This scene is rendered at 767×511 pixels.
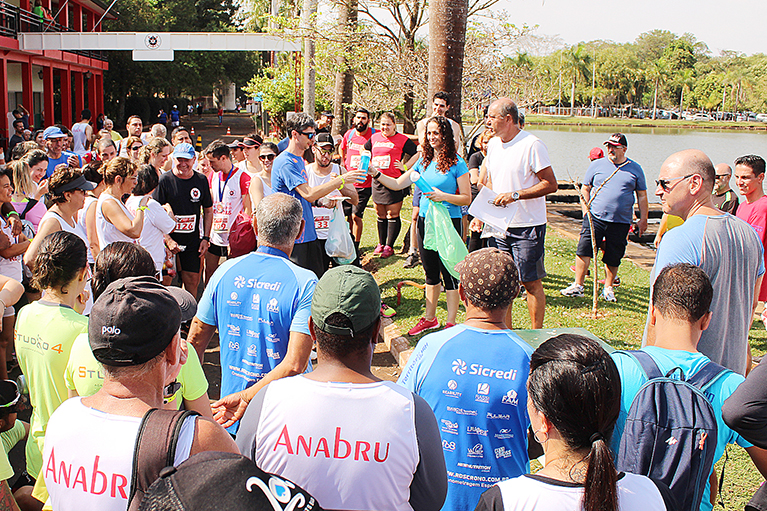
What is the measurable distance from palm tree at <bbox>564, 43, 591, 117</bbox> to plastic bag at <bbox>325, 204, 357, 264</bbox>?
108 m

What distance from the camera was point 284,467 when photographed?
2.11 meters

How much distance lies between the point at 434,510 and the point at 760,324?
21.1 feet

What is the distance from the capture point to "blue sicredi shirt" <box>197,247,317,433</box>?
11.2ft

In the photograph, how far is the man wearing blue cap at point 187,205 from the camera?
6836 millimetres

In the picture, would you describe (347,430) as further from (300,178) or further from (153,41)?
(153,41)

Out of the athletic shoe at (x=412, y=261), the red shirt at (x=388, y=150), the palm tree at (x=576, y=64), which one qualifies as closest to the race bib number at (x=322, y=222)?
the athletic shoe at (x=412, y=261)

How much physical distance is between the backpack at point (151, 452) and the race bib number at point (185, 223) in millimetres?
5366

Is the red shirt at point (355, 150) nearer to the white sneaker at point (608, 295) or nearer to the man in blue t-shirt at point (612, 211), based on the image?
the man in blue t-shirt at point (612, 211)

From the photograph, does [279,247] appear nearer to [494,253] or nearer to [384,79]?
[494,253]

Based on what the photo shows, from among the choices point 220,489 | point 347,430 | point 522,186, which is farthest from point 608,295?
point 220,489

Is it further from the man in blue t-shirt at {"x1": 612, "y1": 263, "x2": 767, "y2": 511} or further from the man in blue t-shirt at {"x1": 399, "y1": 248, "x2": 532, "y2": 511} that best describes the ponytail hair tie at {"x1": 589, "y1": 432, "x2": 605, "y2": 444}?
the man in blue t-shirt at {"x1": 399, "y1": 248, "x2": 532, "y2": 511}

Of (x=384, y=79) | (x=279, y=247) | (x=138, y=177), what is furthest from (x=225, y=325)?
(x=384, y=79)

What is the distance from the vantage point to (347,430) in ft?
6.72

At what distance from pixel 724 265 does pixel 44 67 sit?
3320cm
